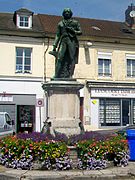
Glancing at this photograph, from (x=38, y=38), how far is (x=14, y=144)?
60.3 ft

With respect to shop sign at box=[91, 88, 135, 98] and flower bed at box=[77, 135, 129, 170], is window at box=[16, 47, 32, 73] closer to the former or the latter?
shop sign at box=[91, 88, 135, 98]

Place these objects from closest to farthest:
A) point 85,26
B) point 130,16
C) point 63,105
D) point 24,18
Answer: point 63,105
point 24,18
point 85,26
point 130,16

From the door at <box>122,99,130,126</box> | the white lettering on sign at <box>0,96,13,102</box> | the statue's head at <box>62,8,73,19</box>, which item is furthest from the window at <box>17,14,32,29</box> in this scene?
the statue's head at <box>62,8,73,19</box>

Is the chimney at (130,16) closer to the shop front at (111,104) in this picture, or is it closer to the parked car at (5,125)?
the shop front at (111,104)

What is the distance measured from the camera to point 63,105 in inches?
392

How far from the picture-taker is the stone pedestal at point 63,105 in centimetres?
988

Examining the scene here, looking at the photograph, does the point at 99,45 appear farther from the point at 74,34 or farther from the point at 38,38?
the point at 74,34

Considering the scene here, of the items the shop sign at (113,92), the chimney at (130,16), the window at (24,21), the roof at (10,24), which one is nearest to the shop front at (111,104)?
the shop sign at (113,92)

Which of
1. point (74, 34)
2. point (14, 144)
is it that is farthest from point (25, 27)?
point (14, 144)

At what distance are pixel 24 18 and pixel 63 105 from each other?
59.7 feet

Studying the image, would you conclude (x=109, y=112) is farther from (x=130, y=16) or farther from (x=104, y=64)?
(x=130, y=16)

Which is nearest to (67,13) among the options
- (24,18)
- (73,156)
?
(73,156)

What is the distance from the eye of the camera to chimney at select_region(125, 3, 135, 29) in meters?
31.5

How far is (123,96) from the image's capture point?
91.6 feet
